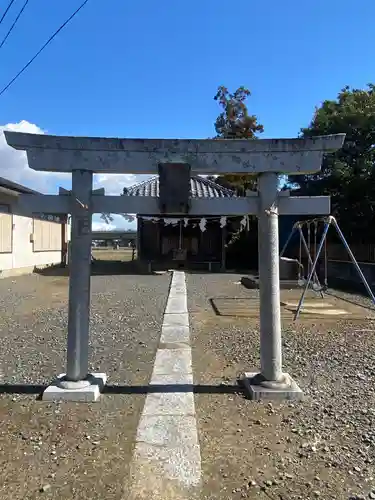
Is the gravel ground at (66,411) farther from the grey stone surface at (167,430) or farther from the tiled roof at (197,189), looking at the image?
the tiled roof at (197,189)

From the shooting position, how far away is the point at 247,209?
→ 427 centimetres

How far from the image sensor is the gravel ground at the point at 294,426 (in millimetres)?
2693

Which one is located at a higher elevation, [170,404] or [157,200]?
[157,200]

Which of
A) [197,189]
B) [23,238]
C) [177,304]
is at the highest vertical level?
[197,189]

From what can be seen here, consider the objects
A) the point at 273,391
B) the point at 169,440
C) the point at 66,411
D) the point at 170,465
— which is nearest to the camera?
the point at 170,465

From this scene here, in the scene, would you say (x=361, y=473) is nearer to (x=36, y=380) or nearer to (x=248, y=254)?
(x=36, y=380)

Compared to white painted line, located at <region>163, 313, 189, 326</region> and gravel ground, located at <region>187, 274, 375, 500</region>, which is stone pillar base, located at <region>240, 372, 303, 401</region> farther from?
white painted line, located at <region>163, 313, 189, 326</region>

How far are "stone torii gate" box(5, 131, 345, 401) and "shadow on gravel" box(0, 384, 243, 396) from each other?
0.20 meters

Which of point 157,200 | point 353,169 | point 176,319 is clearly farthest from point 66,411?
point 353,169

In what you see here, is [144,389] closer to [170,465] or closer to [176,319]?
[170,465]

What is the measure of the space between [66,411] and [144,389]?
0.85 metres

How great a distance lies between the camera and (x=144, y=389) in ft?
14.4

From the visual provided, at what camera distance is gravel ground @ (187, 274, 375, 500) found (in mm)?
2693

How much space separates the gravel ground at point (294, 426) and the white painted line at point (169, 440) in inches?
4.1
